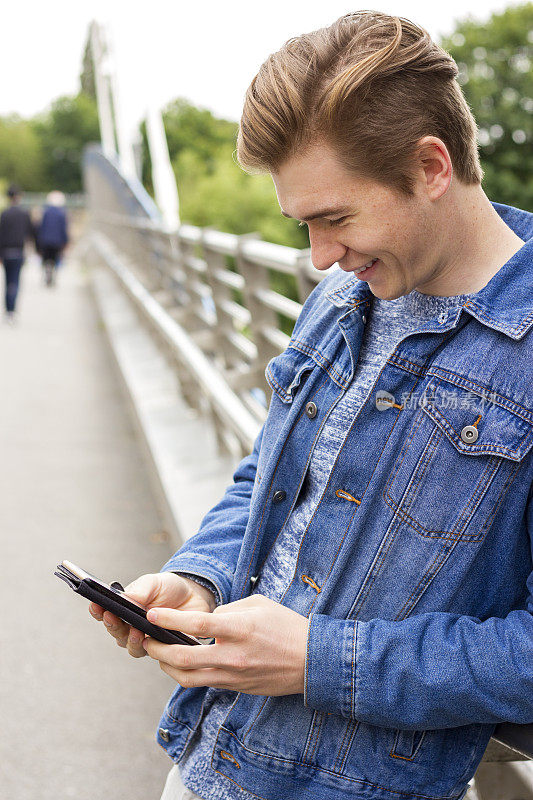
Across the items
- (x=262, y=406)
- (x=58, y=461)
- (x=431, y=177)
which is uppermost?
(x=431, y=177)

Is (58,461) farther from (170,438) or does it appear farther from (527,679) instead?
(527,679)

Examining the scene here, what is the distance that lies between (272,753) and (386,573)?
40cm

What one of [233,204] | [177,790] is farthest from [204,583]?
[233,204]

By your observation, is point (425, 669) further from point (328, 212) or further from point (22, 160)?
point (22, 160)

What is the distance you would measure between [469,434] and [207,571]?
0.65 meters

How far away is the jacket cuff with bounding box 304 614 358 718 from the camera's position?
5.09ft

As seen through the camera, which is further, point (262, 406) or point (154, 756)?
point (262, 406)

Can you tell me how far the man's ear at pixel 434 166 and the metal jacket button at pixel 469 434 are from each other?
1.24 feet

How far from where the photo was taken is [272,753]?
5.59 feet

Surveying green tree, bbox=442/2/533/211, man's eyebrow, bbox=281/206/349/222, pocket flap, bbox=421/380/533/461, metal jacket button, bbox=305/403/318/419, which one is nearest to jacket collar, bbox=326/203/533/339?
pocket flap, bbox=421/380/533/461

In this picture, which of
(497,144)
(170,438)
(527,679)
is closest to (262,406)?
(170,438)

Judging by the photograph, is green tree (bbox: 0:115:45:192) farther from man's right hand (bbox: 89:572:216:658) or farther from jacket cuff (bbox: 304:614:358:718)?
jacket cuff (bbox: 304:614:358:718)

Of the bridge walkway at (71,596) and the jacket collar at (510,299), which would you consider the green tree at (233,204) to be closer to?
the bridge walkway at (71,596)

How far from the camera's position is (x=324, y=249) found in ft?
5.57
